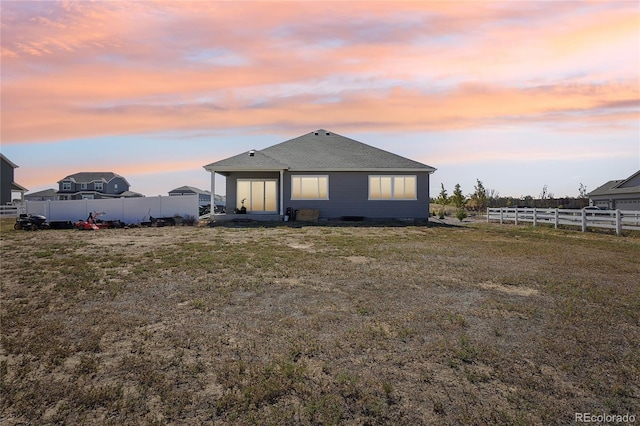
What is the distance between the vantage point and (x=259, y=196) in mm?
24375

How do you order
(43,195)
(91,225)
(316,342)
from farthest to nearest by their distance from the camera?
(43,195) < (91,225) < (316,342)

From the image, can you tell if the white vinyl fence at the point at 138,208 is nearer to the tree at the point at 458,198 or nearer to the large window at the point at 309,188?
the large window at the point at 309,188

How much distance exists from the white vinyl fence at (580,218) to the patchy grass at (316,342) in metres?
9.31

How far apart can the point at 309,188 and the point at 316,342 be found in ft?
63.1

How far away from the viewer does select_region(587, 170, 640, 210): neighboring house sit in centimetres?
3381

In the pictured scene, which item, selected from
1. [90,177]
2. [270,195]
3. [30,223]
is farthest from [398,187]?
[90,177]

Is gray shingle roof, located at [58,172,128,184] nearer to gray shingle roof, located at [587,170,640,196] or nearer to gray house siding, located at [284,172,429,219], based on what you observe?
gray house siding, located at [284,172,429,219]

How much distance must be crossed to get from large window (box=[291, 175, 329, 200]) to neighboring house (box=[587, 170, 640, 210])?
2879 centimetres

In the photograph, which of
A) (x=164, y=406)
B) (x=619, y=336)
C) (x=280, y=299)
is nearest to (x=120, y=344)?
(x=164, y=406)

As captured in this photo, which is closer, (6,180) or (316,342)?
(316,342)

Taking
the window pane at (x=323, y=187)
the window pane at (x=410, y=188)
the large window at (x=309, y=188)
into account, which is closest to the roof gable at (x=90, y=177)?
the large window at (x=309, y=188)

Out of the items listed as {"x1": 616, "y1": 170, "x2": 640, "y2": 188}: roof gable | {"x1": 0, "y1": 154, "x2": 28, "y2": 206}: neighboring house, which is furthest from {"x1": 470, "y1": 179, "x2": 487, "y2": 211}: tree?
{"x1": 0, "y1": 154, "x2": 28, "y2": 206}: neighboring house

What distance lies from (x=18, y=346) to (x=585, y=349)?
6861 millimetres

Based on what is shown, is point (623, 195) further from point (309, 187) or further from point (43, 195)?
point (43, 195)
